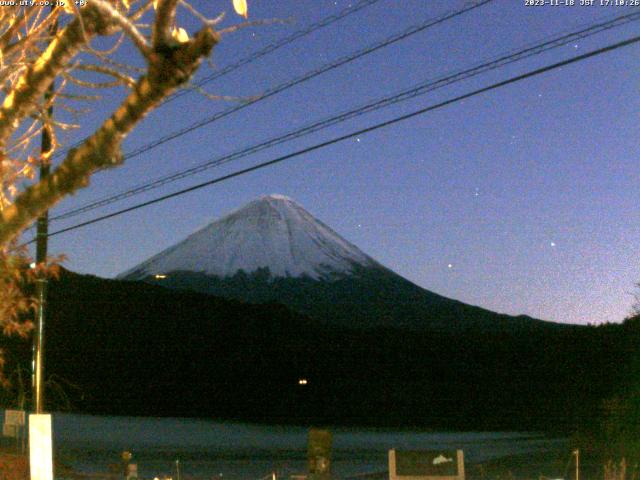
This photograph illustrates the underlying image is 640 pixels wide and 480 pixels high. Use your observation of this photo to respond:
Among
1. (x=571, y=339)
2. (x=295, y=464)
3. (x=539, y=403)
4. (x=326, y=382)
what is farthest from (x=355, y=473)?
(x=571, y=339)

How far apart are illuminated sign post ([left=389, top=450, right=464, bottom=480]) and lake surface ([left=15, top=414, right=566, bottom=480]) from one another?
11324 mm

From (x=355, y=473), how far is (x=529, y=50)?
18493 millimetres

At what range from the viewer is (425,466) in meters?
11.0

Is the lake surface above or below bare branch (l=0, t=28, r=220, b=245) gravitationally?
below

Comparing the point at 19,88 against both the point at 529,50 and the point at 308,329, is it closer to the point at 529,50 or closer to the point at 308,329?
the point at 529,50

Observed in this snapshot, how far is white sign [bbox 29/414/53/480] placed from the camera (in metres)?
8.89

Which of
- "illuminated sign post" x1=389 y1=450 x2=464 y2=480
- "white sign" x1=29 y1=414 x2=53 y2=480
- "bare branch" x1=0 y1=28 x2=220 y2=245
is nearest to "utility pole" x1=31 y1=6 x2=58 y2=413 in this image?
"white sign" x1=29 y1=414 x2=53 y2=480

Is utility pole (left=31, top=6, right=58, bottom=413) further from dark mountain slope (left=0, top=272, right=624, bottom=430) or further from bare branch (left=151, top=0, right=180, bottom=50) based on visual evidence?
dark mountain slope (left=0, top=272, right=624, bottom=430)

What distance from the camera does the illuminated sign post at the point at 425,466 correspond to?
1094 centimetres

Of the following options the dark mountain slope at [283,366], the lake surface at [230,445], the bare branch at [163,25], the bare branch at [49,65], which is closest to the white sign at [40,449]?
the bare branch at [49,65]

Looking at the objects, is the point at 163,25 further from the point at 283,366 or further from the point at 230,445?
the point at 283,366

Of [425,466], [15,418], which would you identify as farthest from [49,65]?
[15,418]

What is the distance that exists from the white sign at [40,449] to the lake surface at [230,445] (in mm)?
13060

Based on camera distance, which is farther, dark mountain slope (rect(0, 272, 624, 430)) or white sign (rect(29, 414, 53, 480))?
dark mountain slope (rect(0, 272, 624, 430))
